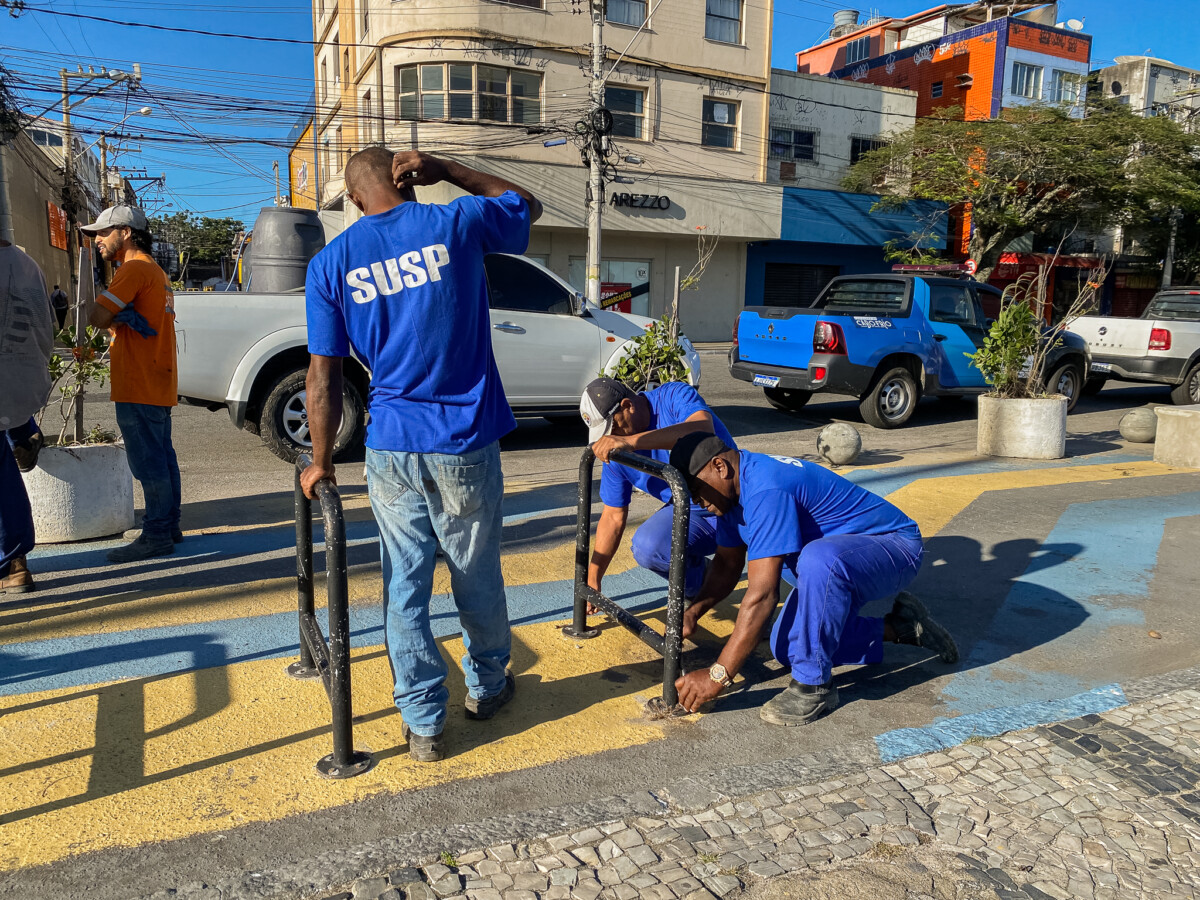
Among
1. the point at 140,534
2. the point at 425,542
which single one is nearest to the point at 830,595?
the point at 425,542

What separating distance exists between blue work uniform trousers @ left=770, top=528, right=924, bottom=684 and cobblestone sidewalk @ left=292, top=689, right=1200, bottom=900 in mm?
459

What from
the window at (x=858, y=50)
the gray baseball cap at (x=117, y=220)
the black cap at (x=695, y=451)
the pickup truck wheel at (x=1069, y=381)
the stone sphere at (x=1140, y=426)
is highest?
the window at (x=858, y=50)

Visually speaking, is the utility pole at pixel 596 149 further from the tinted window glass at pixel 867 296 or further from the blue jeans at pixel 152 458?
the blue jeans at pixel 152 458

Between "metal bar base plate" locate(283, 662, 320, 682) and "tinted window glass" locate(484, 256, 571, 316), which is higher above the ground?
"tinted window glass" locate(484, 256, 571, 316)

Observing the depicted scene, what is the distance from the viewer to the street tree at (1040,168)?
28594mm

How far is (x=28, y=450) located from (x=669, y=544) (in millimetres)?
3247

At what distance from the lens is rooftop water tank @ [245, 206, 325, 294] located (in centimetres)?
1216

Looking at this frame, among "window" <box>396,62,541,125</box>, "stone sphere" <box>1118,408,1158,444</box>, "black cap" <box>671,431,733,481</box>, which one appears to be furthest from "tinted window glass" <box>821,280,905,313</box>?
"window" <box>396,62,541,125</box>

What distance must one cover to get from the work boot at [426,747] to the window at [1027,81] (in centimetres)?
4049

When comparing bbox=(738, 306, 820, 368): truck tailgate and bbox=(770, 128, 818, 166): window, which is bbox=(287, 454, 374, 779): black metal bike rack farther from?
bbox=(770, 128, 818, 166): window

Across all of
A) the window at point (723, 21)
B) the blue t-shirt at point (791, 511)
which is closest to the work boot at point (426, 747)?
the blue t-shirt at point (791, 511)

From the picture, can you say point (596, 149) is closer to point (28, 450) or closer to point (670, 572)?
point (28, 450)

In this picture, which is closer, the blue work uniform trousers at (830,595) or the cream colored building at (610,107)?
the blue work uniform trousers at (830,595)

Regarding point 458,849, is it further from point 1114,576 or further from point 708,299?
point 708,299
